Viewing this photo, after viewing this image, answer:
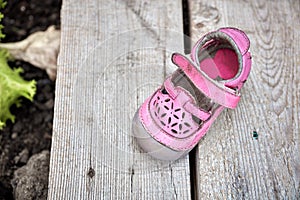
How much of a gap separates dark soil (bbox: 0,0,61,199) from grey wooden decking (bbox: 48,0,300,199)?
469 millimetres

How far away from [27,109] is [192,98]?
98 centimetres

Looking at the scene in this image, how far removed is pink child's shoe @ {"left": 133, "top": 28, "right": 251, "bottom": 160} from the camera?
1.55 m

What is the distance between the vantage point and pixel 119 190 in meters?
1.68

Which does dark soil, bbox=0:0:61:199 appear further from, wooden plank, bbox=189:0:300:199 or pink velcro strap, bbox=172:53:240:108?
pink velcro strap, bbox=172:53:240:108

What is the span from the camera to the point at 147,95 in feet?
6.12

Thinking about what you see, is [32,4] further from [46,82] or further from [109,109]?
[109,109]

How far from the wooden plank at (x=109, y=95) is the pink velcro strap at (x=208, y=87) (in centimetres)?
34

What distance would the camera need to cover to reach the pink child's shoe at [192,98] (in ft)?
5.09

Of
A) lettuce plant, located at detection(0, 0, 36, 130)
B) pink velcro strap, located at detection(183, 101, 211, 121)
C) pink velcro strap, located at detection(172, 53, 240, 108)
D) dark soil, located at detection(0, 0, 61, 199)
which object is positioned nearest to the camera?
pink velcro strap, located at detection(172, 53, 240, 108)

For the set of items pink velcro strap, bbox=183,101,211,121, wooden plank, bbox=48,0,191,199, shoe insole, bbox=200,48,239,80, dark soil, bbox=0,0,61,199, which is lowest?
dark soil, bbox=0,0,61,199

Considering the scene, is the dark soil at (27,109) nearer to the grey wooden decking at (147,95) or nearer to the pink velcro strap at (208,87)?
the grey wooden decking at (147,95)

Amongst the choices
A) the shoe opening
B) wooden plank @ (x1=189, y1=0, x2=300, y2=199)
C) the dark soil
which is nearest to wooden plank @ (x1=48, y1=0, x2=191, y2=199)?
wooden plank @ (x1=189, y1=0, x2=300, y2=199)

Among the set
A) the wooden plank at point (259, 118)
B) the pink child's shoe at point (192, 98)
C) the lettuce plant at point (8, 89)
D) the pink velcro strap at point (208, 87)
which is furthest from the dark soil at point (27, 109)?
the pink velcro strap at point (208, 87)

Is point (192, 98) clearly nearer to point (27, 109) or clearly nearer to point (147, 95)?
point (147, 95)
